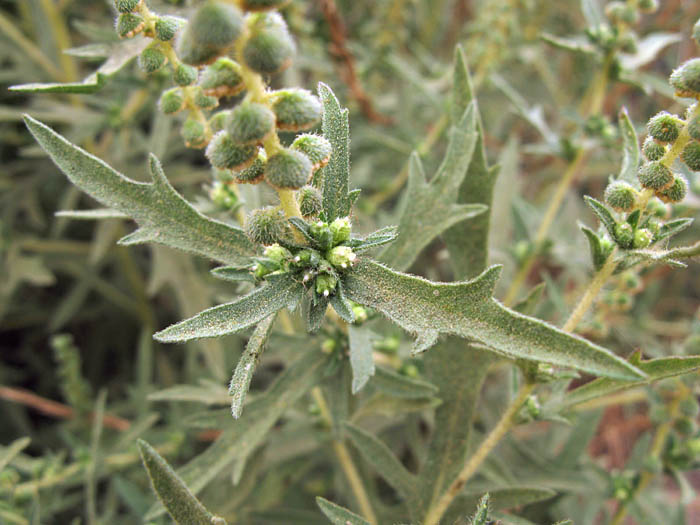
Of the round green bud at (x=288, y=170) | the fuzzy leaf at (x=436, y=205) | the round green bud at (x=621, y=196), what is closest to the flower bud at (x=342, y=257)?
the round green bud at (x=288, y=170)

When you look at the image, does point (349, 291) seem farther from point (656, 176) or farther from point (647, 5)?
point (647, 5)

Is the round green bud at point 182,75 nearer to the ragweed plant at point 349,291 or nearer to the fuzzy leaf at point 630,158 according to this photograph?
the ragweed plant at point 349,291

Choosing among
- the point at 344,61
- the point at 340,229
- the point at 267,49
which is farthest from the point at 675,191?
the point at 344,61

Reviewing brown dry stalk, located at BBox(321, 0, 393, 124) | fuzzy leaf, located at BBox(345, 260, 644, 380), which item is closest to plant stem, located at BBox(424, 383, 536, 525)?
fuzzy leaf, located at BBox(345, 260, 644, 380)

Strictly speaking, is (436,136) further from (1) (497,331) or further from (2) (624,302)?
(1) (497,331)

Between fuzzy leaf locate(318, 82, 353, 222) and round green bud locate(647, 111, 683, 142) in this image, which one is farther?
fuzzy leaf locate(318, 82, 353, 222)

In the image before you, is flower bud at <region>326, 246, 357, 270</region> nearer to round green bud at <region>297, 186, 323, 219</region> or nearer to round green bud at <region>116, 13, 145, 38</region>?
round green bud at <region>297, 186, 323, 219</region>

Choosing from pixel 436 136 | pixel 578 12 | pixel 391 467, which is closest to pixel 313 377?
pixel 391 467
